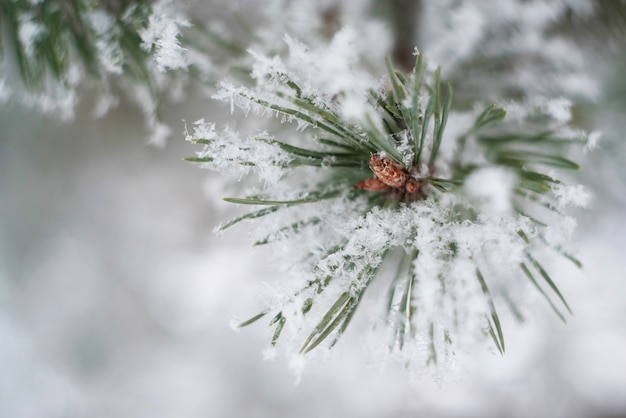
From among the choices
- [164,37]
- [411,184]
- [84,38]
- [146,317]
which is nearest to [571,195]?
[411,184]

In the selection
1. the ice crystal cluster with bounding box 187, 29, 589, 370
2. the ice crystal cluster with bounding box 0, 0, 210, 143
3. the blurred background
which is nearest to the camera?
the ice crystal cluster with bounding box 187, 29, 589, 370

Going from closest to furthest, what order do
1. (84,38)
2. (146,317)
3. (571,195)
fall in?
(571,195) → (84,38) → (146,317)

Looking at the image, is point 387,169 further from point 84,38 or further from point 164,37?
point 84,38

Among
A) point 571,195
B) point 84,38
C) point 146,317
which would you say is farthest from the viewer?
point 146,317

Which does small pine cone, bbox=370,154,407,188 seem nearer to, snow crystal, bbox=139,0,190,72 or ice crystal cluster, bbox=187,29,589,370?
ice crystal cluster, bbox=187,29,589,370

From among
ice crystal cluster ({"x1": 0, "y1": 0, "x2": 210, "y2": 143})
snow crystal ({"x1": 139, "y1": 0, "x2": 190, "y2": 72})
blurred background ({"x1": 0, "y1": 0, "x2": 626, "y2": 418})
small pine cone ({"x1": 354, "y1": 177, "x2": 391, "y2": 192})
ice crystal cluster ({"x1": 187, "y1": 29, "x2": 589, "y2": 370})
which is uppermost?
blurred background ({"x1": 0, "y1": 0, "x2": 626, "y2": 418})

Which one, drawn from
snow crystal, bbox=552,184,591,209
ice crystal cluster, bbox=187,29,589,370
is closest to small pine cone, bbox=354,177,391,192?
ice crystal cluster, bbox=187,29,589,370

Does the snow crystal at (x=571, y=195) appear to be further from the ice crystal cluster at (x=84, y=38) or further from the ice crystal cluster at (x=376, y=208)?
the ice crystal cluster at (x=84, y=38)
